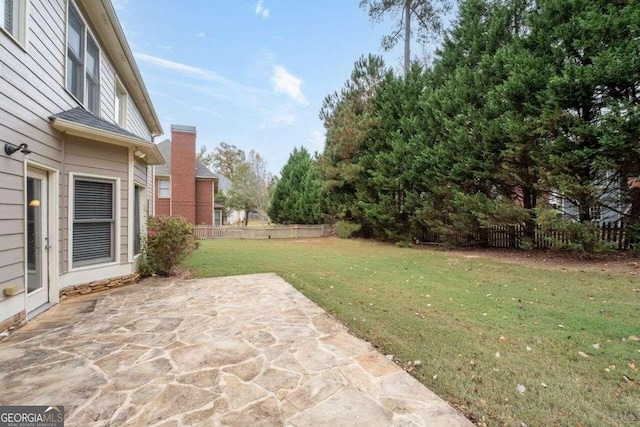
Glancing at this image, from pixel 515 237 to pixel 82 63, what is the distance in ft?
42.3

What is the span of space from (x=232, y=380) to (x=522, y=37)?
1159 cm

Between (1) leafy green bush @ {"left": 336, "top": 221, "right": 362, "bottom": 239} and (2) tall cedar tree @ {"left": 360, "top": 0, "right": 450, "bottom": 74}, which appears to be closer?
(2) tall cedar tree @ {"left": 360, "top": 0, "right": 450, "bottom": 74}

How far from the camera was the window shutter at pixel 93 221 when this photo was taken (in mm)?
4953

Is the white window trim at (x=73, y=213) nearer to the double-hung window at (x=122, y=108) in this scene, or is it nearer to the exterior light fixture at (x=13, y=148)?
the exterior light fixture at (x=13, y=148)

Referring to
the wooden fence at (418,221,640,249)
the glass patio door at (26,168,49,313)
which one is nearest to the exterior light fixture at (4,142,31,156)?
the glass patio door at (26,168,49,313)

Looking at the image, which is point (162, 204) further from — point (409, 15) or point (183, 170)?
point (409, 15)

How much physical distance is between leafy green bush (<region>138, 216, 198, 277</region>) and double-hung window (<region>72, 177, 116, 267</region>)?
98cm

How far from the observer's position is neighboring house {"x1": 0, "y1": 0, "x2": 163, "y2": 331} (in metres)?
3.51

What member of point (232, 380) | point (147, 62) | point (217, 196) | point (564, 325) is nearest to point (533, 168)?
point (564, 325)

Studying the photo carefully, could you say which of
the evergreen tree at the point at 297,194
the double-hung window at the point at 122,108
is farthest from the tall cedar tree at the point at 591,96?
the evergreen tree at the point at 297,194

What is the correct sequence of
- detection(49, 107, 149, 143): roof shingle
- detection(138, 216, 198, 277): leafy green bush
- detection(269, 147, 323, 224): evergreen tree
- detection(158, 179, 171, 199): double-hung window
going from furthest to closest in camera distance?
detection(269, 147, 323, 224): evergreen tree < detection(158, 179, 171, 199): double-hung window < detection(138, 216, 198, 277): leafy green bush < detection(49, 107, 149, 143): roof shingle

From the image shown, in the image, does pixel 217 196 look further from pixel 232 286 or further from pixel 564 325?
pixel 564 325

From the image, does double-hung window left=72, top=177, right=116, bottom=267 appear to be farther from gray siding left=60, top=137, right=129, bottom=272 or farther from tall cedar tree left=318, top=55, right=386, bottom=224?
tall cedar tree left=318, top=55, right=386, bottom=224

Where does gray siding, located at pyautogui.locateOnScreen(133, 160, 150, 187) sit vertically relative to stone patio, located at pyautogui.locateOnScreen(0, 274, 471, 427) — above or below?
above
